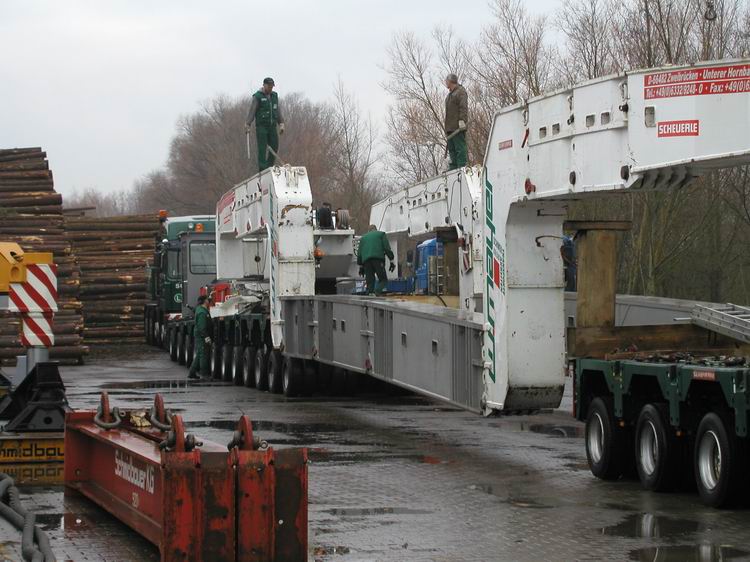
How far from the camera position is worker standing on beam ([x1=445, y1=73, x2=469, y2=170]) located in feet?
65.8

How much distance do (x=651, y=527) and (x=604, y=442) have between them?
8.49 feet

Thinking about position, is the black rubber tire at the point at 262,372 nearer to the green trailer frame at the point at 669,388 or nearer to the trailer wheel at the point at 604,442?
the green trailer frame at the point at 669,388

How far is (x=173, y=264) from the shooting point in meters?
37.8

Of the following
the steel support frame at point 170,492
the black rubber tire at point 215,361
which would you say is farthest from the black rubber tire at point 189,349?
the steel support frame at point 170,492

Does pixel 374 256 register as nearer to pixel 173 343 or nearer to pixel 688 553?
pixel 173 343

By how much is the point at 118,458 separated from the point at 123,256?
34.4m

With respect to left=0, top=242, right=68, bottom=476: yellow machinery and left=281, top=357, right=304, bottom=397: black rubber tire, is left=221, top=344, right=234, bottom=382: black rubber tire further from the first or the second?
left=0, top=242, right=68, bottom=476: yellow machinery

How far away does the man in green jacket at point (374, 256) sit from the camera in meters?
23.2

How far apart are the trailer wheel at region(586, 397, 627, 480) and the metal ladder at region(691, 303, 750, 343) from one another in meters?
1.26

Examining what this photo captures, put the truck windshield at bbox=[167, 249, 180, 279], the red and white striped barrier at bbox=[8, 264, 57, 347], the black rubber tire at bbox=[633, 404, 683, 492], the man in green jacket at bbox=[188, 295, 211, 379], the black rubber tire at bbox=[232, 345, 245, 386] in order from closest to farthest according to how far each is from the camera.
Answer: the black rubber tire at bbox=[633, 404, 683, 492]
the red and white striped barrier at bbox=[8, 264, 57, 347]
the black rubber tire at bbox=[232, 345, 245, 386]
the man in green jacket at bbox=[188, 295, 211, 379]
the truck windshield at bbox=[167, 249, 180, 279]

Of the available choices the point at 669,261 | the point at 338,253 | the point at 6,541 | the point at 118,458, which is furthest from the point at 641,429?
the point at 669,261

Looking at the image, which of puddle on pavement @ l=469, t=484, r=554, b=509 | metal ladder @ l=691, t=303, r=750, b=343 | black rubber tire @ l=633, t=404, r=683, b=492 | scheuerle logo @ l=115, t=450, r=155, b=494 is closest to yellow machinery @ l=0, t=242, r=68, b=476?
scheuerle logo @ l=115, t=450, r=155, b=494

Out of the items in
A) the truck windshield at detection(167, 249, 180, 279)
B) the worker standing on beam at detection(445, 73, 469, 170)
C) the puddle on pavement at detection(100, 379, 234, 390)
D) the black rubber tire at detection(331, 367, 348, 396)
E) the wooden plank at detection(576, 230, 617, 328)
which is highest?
the worker standing on beam at detection(445, 73, 469, 170)

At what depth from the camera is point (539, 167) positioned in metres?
13.4
